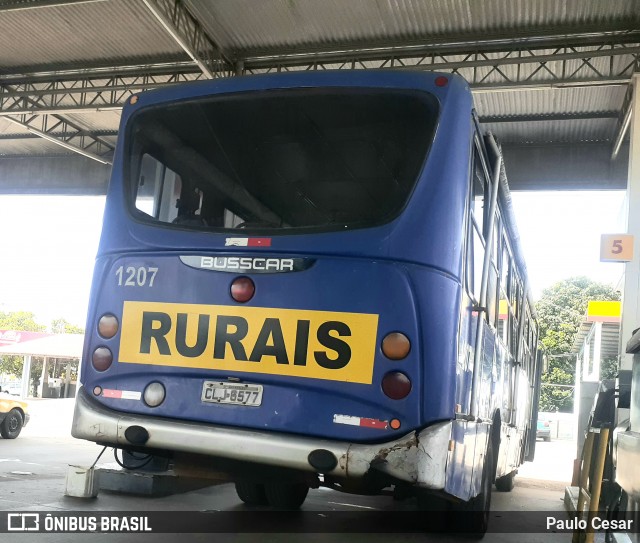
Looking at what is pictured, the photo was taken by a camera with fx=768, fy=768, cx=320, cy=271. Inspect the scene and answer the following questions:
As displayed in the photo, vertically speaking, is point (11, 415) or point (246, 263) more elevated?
point (246, 263)

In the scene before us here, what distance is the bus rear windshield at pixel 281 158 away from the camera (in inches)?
193

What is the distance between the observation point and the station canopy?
1388cm

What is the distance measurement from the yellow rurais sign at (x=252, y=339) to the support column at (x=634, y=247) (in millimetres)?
9873

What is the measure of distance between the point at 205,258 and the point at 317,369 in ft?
3.57

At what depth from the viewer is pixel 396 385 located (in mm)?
4465

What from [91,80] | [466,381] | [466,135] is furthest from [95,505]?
[91,80]

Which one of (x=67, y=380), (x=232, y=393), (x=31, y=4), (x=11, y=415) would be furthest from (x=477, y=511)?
(x=67, y=380)

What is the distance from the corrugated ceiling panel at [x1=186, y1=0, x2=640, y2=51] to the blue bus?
29.1 feet

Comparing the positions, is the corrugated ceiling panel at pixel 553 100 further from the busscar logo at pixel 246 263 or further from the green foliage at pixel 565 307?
the green foliage at pixel 565 307

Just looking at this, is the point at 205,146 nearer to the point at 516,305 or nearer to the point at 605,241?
the point at 516,305

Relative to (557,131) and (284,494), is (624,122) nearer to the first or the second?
(557,131)

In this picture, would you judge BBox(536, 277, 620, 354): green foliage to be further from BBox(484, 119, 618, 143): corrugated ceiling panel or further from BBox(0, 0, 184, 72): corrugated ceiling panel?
BBox(0, 0, 184, 72): corrugated ceiling panel

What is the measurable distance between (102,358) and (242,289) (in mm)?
1077

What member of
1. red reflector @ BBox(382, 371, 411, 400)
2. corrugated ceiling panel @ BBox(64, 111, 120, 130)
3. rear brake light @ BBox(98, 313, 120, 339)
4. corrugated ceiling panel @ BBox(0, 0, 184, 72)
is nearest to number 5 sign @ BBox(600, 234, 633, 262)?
corrugated ceiling panel @ BBox(0, 0, 184, 72)
